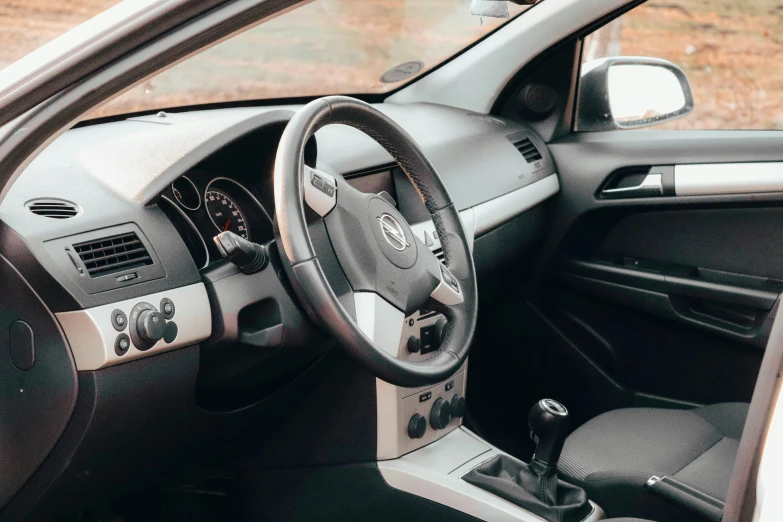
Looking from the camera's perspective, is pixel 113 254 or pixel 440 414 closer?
pixel 113 254

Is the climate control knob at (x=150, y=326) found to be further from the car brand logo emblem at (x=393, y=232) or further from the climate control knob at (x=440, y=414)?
the climate control knob at (x=440, y=414)

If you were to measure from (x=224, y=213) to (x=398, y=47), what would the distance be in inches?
57.2

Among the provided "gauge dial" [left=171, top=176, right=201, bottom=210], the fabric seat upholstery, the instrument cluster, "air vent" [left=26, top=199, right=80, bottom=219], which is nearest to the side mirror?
the fabric seat upholstery

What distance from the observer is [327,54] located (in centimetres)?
372

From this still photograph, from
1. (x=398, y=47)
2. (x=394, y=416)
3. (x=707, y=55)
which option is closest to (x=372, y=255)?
(x=394, y=416)

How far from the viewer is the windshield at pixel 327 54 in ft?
6.97

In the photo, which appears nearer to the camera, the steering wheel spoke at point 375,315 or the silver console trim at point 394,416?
the steering wheel spoke at point 375,315

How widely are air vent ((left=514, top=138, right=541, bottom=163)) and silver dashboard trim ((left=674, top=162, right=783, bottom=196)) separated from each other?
0.38 meters

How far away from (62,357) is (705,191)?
5.23 feet

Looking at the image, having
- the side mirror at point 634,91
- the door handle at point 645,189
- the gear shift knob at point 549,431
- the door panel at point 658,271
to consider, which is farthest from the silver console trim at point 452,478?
the side mirror at point 634,91

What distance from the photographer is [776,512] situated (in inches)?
32.8

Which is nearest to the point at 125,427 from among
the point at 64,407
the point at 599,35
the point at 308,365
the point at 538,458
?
the point at 64,407

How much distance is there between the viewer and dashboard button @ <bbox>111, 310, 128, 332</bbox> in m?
1.32

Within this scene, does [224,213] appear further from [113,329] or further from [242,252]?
[113,329]
